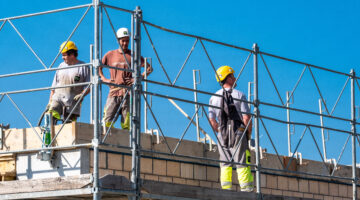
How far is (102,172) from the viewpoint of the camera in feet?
40.4

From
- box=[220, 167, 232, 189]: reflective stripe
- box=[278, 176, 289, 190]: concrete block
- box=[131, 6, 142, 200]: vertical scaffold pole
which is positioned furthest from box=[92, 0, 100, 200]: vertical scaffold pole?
box=[278, 176, 289, 190]: concrete block

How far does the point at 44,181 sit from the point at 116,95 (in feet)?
7.96

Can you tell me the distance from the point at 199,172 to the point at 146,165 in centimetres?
132

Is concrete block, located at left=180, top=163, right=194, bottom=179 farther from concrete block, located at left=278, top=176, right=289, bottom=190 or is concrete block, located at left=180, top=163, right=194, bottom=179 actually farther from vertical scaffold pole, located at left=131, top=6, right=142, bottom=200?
concrete block, located at left=278, top=176, right=289, bottom=190

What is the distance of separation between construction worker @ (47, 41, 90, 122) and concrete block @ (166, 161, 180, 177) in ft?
5.24

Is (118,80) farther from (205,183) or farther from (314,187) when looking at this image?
(314,187)

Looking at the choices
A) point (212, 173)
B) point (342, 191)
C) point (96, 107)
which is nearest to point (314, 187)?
point (342, 191)

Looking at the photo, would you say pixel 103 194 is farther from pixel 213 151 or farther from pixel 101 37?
pixel 213 151

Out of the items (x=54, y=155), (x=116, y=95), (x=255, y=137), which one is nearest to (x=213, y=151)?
(x=255, y=137)

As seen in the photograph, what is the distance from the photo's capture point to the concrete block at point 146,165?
13.1 m

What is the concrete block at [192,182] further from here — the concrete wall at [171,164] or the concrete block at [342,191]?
the concrete block at [342,191]

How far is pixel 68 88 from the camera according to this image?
13453mm

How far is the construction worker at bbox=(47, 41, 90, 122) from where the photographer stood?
13.3 meters

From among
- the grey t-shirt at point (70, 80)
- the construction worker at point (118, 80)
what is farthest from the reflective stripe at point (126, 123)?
the grey t-shirt at point (70, 80)
